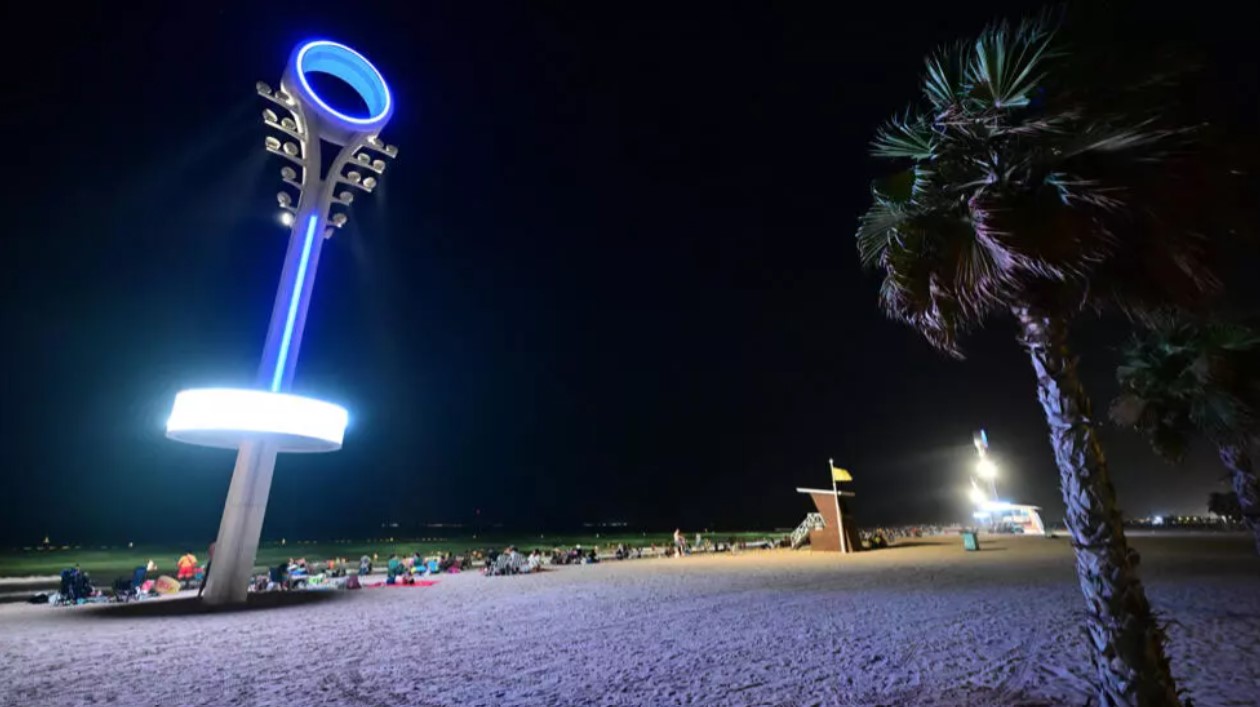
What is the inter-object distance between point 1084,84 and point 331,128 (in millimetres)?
20862

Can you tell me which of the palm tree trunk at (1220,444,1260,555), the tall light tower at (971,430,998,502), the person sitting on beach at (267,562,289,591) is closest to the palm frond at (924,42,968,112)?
the palm tree trunk at (1220,444,1260,555)

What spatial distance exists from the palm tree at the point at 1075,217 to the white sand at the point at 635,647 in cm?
266

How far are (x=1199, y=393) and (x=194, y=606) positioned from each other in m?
24.9

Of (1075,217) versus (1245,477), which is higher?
(1075,217)

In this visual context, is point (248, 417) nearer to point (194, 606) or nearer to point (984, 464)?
point (194, 606)

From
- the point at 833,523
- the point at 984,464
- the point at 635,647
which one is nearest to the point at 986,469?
the point at 984,464

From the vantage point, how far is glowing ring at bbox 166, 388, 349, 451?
15461mm

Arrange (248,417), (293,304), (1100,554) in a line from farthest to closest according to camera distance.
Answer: (293,304) → (248,417) → (1100,554)

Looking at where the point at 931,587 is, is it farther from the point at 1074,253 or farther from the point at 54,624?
the point at 54,624

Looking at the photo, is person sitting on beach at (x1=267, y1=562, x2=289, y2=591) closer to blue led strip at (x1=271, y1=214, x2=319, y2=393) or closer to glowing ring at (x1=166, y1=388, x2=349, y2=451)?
glowing ring at (x1=166, y1=388, x2=349, y2=451)

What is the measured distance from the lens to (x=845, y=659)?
8.59m

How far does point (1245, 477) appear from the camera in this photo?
1162 centimetres

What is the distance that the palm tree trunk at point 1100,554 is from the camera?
4742mm

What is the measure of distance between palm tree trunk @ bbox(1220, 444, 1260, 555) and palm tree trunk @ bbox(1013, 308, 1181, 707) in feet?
34.3
